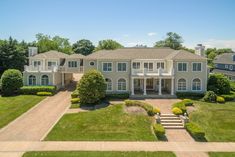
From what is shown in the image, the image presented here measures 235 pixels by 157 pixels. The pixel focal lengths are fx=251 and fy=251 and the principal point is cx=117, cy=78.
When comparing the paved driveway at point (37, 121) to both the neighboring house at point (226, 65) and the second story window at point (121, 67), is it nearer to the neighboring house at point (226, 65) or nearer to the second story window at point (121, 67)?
the second story window at point (121, 67)

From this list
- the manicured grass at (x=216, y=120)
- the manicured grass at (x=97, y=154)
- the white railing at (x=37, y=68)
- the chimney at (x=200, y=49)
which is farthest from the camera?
the white railing at (x=37, y=68)

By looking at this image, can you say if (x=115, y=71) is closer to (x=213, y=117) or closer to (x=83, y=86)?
(x=83, y=86)

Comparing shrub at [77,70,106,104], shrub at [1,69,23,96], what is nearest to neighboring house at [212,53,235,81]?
shrub at [77,70,106,104]

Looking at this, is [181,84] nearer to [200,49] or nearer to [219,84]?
[219,84]

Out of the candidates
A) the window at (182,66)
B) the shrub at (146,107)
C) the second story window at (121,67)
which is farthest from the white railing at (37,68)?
the window at (182,66)

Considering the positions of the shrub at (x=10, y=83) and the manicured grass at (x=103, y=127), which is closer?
the manicured grass at (x=103, y=127)

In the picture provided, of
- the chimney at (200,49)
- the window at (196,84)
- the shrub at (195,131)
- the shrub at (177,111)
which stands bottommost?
the shrub at (195,131)

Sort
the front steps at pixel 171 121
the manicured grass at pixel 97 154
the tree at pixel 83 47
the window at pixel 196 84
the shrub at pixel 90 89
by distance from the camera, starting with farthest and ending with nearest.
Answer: the tree at pixel 83 47 → the window at pixel 196 84 → the shrub at pixel 90 89 → the front steps at pixel 171 121 → the manicured grass at pixel 97 154
